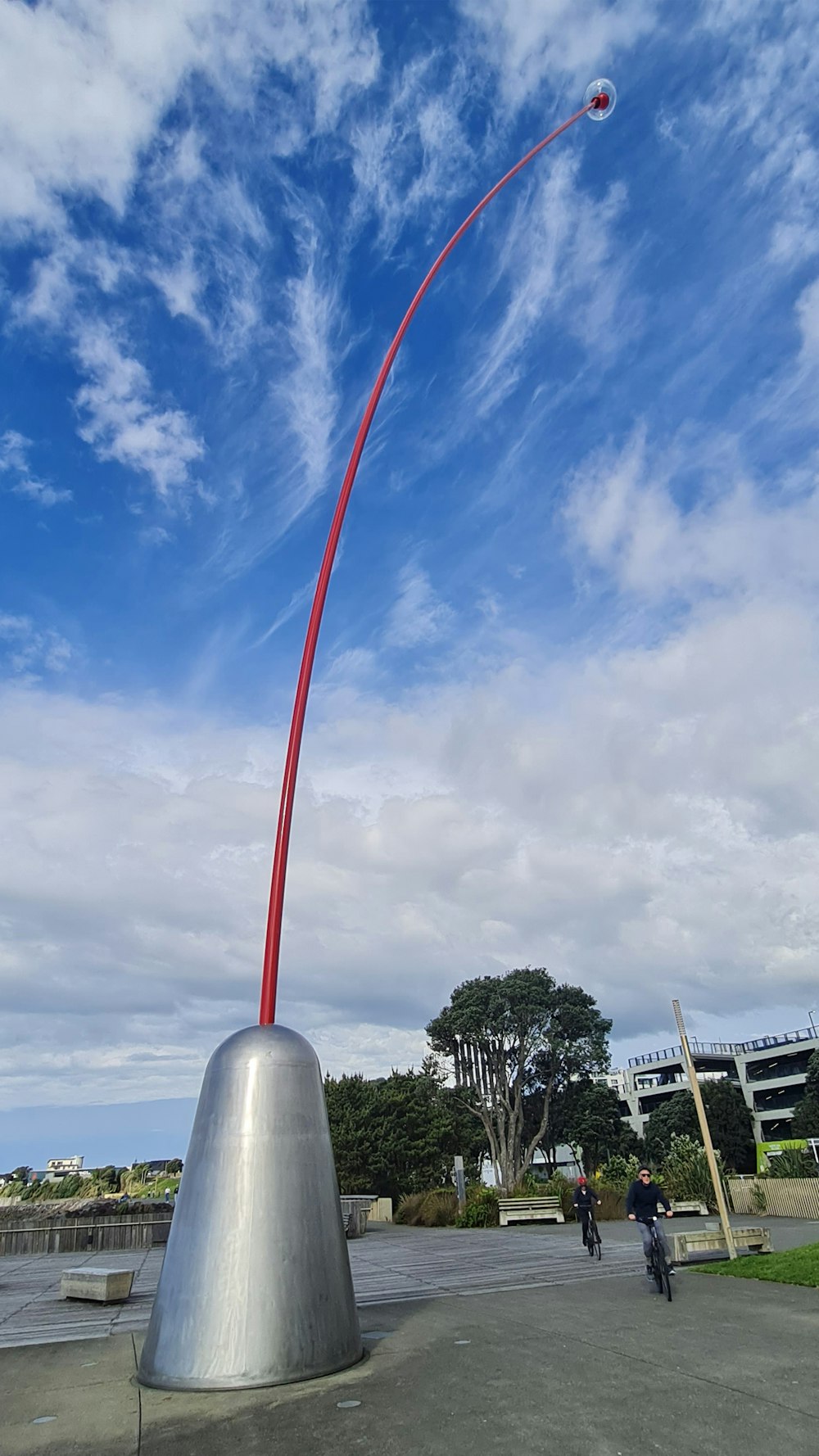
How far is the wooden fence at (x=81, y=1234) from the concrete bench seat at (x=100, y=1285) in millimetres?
10347

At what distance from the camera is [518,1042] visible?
44844 mm

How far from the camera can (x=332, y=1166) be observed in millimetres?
7484

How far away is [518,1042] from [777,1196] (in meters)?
23.5

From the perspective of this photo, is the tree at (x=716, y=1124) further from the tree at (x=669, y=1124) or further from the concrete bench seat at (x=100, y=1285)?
the concrete bench seat at (x=100, y=1285)

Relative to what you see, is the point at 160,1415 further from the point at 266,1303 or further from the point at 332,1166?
the point at 332,1166

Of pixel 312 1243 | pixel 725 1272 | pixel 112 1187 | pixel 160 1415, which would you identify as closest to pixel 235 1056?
pixel 312 1243

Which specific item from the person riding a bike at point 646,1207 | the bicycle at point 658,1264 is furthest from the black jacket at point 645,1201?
the bicycle at point 658,1264

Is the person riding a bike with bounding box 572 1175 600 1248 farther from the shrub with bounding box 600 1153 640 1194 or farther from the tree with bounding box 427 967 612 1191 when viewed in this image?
the tree with bounding box 427 967 612 1191

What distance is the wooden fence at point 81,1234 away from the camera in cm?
2105

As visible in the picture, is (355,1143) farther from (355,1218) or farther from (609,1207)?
(609,1207)

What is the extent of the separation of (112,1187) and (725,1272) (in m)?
42.8

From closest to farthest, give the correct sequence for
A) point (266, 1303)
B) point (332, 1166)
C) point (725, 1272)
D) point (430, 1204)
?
point (266, 1303) → point (332, 1166) → point (725, 1272) → point (430, 1204)

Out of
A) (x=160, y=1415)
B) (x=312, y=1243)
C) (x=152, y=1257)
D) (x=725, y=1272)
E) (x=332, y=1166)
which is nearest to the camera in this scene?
(x=160, y=1415)

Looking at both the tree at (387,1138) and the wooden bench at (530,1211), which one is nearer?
the wooden bench at (530,1211)
